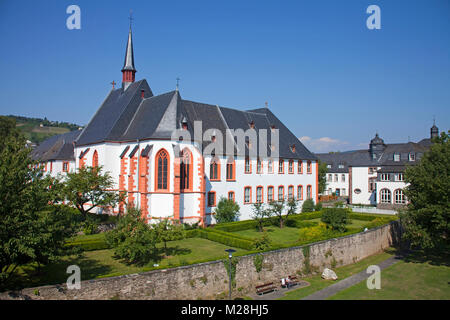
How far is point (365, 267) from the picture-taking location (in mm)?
22859

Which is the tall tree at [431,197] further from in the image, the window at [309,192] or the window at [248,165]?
the window at [309,192]

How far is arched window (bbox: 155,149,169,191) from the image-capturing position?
29.9 meters

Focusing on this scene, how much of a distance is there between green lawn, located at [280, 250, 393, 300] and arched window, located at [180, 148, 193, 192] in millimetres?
14977

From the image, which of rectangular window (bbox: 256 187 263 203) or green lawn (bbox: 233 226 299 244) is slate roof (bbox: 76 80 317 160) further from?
green lawn (bbox: 233 226 299 244)

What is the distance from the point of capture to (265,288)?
57.9 ft

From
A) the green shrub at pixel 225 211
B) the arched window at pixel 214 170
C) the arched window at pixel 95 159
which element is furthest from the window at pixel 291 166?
the arched window at pixel 95 159

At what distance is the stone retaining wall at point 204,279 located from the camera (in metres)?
13.0

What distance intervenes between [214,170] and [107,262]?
55.0ft

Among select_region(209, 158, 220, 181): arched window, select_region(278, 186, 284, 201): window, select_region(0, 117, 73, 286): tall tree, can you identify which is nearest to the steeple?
select_region(209, 158, 220, 181): arched window

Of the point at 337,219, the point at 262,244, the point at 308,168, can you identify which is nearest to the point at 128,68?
the point at 308,168

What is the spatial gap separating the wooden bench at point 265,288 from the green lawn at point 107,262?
7.36ft

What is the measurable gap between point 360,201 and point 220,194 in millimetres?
34702
